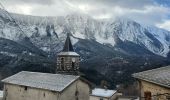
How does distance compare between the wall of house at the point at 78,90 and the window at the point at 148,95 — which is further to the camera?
the wall of house at the point at 78,90

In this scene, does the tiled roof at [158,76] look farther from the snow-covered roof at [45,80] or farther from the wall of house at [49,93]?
the wall of house at [49,93]

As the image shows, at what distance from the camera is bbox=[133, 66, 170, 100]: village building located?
17703 millimetres

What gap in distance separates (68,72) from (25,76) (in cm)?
660

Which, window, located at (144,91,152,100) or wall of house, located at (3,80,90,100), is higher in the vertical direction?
window, located at (144,91,152,100)

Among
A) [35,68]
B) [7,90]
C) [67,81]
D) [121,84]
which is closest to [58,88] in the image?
[67,81]

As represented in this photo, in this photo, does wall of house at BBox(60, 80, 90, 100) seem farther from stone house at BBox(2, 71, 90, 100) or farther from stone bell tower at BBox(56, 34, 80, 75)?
stone bell tower at BBox(56, 34, 80, 75)

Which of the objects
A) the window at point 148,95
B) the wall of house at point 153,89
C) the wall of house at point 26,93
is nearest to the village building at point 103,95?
the wall of house at point 26,93

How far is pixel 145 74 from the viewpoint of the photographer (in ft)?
67.1

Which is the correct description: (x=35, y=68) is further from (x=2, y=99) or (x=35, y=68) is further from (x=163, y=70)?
(x=163, y=70)

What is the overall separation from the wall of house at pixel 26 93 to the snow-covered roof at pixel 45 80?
58 centimetres

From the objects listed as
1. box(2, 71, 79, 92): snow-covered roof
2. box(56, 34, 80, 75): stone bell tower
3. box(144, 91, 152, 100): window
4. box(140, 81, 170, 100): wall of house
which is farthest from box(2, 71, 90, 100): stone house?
box(144, 91, 152, 100): window

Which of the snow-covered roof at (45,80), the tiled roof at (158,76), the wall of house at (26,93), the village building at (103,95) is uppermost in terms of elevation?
the tiled roof at (158,76)

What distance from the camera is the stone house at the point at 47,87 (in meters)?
41.8

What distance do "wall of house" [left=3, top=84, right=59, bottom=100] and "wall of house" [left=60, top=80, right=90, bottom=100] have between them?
141 cm
